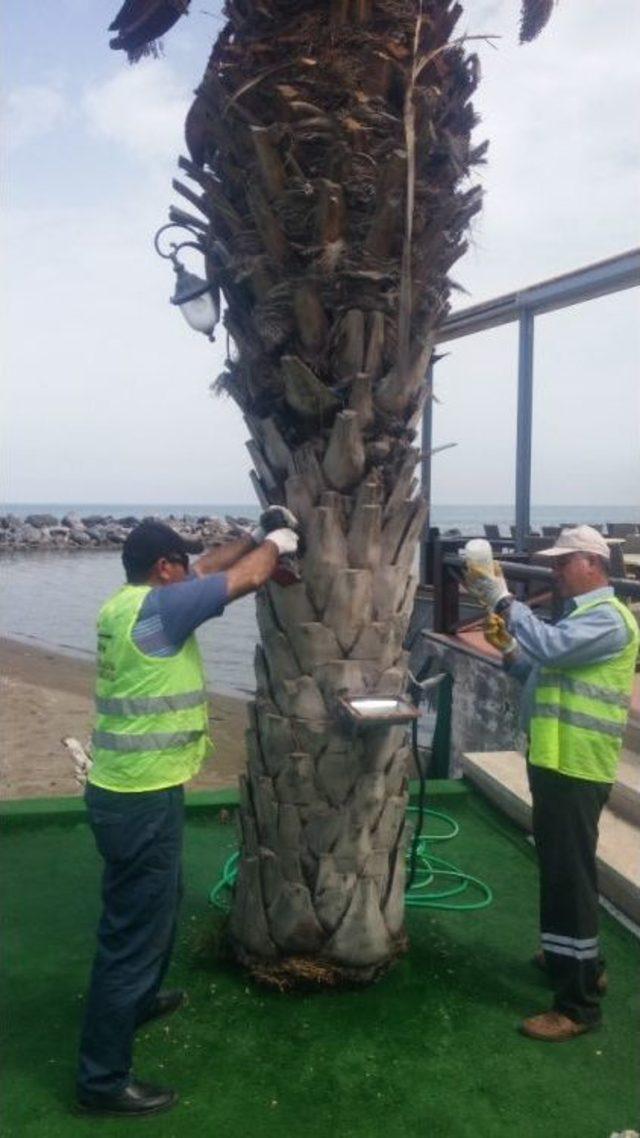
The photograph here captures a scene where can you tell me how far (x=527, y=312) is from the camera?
10547mm

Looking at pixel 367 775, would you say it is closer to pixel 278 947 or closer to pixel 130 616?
pixel 278 947

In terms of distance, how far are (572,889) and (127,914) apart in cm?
177

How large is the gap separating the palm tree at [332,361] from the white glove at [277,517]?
5 centimetres

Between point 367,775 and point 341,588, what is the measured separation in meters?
0.78

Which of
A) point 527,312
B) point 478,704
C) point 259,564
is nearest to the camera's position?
point 259,564

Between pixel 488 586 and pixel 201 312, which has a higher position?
pixel 201 312

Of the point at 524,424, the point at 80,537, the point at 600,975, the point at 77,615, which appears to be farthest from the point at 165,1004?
the point at 80,537

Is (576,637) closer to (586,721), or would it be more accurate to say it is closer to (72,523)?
(586,721)

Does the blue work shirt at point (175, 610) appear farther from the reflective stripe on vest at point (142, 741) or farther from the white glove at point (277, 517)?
the white glove at point (277, 517)

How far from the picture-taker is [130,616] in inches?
129

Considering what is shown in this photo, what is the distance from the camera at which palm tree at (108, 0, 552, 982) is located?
139 inches

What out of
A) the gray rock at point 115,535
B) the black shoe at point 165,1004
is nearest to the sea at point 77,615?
the gray rock at point 115,535

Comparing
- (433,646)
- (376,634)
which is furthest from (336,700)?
(433,646)

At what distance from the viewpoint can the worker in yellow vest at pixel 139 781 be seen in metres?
3.18
